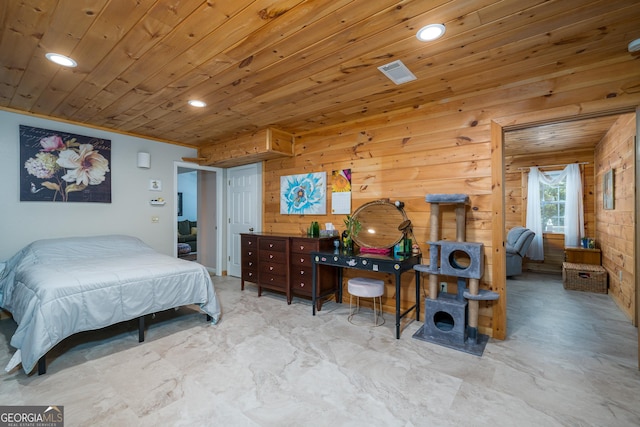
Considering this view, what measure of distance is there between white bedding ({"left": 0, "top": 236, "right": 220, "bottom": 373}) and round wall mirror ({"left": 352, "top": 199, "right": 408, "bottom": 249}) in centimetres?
183

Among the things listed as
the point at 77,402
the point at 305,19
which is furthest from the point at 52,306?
the point at 305,19

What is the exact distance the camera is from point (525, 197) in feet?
19.8

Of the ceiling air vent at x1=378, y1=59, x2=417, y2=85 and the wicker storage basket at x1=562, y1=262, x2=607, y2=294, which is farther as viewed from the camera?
the wicker storage basket at x1=562, y1=262, x2=607, y2=294

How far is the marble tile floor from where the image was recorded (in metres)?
1.71

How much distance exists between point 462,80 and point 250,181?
3477mm

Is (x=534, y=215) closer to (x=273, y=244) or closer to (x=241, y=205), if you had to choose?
(x=273, y=244)

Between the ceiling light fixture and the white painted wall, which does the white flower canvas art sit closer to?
the white painted wall

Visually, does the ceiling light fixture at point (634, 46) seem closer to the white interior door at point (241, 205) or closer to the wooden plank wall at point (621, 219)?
the wooden plank wall at point (621, 219)

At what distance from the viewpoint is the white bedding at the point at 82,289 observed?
2.11 m

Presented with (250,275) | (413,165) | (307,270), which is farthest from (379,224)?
(250,275)

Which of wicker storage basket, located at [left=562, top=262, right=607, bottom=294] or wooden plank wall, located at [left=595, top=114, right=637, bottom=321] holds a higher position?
wooden plank wall, located at [left=595, top=114, right=637, bottom=321]

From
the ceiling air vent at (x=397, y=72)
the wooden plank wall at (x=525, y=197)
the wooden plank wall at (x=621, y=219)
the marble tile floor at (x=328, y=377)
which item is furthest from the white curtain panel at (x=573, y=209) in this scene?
the ceiling air vent at (x=397, y=72)

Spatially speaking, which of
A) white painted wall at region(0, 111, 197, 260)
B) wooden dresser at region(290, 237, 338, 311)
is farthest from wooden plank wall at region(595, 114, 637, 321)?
white painted wall at region(0, 111, 197, 260)

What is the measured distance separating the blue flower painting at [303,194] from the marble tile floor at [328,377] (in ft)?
5.19
